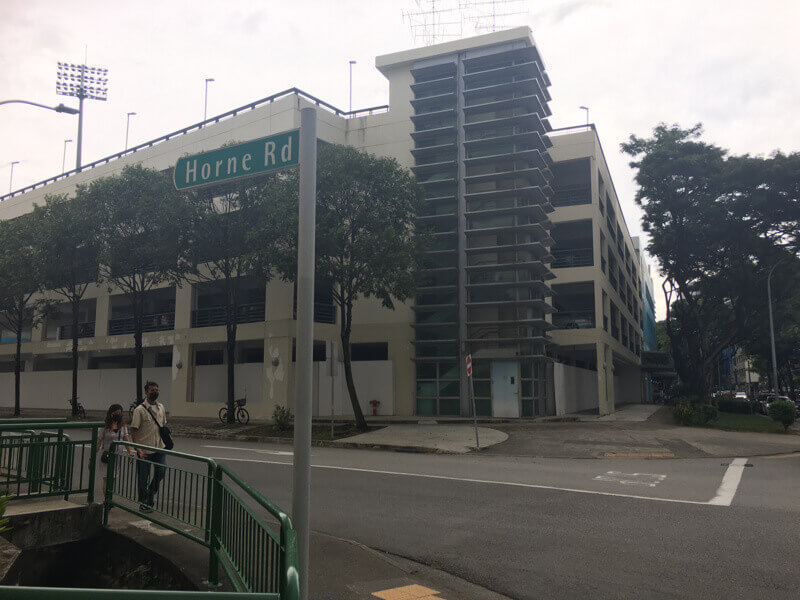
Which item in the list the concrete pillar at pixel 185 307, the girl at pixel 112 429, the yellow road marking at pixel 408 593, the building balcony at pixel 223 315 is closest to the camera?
the yellow road marking at pixel 408 593

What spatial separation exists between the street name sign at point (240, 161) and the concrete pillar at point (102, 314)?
114ft

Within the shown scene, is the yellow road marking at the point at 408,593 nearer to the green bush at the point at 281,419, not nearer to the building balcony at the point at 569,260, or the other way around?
the green bush at the point at 281,419

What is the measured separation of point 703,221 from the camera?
33844 millimetres

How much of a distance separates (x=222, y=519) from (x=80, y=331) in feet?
131

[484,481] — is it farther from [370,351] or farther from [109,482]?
[370,351]

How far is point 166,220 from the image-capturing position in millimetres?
24656

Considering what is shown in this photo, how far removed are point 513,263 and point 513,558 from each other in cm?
2186

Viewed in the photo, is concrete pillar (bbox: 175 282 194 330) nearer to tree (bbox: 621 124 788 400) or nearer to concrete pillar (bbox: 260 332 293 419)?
concrete pillar (bbox: 260 332 293 419)

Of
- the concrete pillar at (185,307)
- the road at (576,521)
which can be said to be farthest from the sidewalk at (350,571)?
the concrete pillar at (185,307)

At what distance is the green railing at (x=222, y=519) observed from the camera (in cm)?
362

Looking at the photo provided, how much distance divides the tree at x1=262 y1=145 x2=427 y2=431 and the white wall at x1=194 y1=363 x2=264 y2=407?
27.3 feet

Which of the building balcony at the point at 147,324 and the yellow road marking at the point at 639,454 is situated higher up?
the building balcony at the point at 147,324

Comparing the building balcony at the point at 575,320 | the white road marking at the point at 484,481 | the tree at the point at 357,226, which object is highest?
the tree at the point at 357,226

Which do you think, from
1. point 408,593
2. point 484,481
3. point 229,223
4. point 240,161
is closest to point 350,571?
point 408,593
